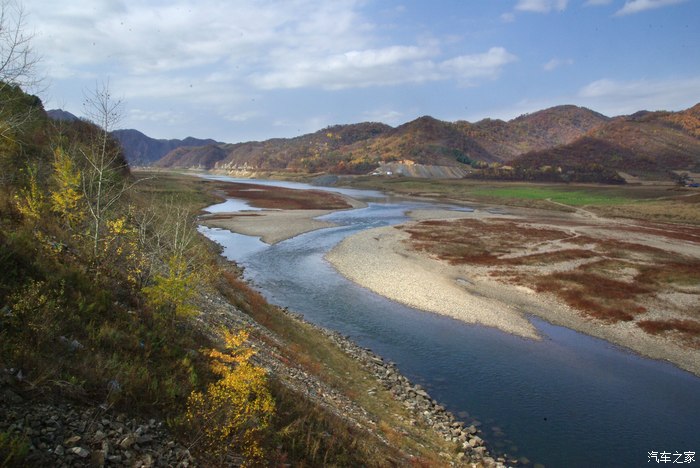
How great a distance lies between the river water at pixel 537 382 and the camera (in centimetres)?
1658

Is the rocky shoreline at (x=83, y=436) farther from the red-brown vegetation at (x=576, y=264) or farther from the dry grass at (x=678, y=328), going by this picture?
the red-brown vegetation at (x=576, y=264)

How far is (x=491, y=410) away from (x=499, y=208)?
102m

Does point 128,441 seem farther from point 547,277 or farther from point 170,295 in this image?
point 547,277

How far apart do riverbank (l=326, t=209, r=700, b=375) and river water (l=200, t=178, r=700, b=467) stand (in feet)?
7.58

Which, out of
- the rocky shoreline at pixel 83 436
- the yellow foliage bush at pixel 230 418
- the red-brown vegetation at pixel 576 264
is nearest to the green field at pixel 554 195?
the red-brown vegetation at pixel 576 264

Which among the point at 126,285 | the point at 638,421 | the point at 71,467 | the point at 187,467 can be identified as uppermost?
the point at 126,285

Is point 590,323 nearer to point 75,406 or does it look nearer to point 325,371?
point 325,371

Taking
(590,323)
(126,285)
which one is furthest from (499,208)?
(126,285)

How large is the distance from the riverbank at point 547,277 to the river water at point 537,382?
2309 mm

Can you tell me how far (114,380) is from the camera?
9023 millimetres

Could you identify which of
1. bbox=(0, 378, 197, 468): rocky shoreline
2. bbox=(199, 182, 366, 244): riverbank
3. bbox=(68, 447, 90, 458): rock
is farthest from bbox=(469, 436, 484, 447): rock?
bbox=(199, 182, 366, 244): riverbank

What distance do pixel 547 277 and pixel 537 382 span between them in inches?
872

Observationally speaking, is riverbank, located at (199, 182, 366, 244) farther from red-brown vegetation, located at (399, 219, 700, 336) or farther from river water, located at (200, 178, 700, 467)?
river water, located at (200, 178, 700, 467)

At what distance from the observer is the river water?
1658 centimetres
